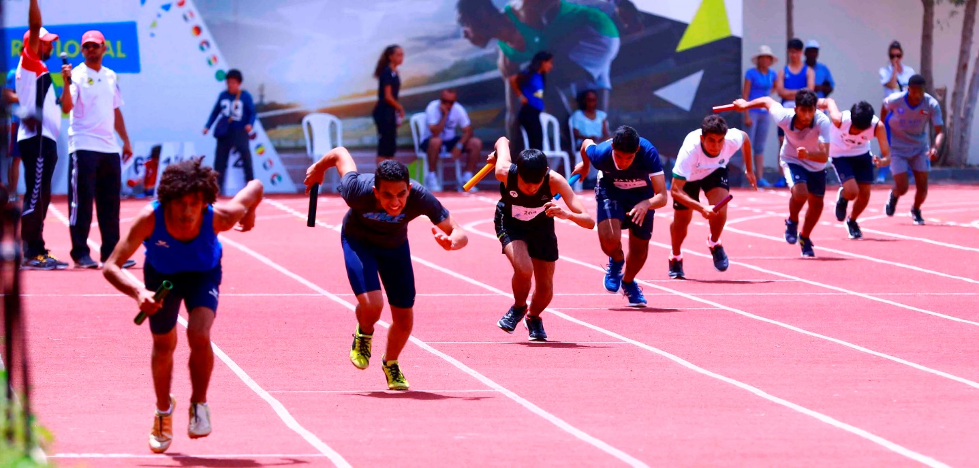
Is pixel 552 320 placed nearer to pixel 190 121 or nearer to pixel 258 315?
pixel 258 315

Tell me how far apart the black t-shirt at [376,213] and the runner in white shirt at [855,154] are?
9.38 m

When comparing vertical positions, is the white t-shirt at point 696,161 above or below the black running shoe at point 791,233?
above

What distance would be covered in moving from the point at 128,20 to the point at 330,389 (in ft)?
53.9

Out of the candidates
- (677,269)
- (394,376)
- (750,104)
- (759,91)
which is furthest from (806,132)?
(759,91)

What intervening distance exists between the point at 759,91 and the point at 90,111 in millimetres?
13994

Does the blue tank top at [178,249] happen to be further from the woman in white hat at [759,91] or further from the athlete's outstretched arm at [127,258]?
the woman in white hat at [759,91]

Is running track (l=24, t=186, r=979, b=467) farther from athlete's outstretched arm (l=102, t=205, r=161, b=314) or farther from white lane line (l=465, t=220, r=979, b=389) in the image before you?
athlete's outstretched arm (l=102, t=205, r=161, b=314)

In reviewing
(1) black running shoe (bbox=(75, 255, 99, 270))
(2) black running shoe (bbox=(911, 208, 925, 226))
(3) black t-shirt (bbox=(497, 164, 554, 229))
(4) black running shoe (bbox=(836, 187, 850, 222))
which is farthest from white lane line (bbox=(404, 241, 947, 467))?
(2) black running shoe (bbox=(911, 208, 925, 226))

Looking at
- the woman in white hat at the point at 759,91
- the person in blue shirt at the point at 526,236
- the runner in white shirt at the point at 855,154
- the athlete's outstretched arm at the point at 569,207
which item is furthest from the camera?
the woman in white hat at the point at 759,91

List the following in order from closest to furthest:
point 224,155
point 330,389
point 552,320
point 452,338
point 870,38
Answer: point 330,389 < point 452,338 < point 552,320 < point 224,155 < point 870,38

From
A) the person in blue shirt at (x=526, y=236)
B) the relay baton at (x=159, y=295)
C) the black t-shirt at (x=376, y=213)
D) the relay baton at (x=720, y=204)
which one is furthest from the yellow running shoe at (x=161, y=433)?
the relay baton at (x=720, y=204)

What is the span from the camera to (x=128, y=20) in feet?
77.9

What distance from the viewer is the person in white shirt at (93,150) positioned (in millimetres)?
14664

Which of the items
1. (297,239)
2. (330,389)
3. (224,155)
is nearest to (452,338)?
(330,389)
